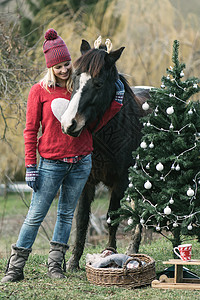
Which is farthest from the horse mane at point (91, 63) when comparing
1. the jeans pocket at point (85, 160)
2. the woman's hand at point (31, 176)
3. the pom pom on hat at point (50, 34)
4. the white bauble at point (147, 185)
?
the white bauble at point (147, 185)

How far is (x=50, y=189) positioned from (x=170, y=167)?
1104 mm

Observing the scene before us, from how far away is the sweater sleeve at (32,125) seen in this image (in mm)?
3801

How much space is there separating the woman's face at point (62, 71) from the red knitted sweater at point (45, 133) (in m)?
0.14

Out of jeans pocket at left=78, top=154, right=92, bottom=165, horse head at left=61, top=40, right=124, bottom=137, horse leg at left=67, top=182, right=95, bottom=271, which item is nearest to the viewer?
horse head at left=61, top=40, right=124, bottom=137

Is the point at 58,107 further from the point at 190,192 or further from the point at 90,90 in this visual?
the point at 190,192

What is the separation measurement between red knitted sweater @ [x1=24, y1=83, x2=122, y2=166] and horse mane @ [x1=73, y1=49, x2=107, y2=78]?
31 cm

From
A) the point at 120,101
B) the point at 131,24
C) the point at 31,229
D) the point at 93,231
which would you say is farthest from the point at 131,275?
the point at 131,24

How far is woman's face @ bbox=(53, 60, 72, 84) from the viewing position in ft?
12.9

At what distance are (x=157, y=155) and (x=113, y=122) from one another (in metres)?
0.72

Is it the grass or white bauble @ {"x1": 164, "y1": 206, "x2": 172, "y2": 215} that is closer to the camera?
the grass

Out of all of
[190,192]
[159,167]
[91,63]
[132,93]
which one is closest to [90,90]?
[91,63]

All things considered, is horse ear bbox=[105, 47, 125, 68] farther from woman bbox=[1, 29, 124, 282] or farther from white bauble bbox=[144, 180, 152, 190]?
white bauble bbox=[144, 180, 152, 190]

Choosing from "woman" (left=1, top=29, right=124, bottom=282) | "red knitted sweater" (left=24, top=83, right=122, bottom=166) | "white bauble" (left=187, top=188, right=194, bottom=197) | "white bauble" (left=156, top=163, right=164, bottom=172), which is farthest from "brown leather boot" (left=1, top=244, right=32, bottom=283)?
"white bauble" (left=187, top=188, right=194, bottom=197)

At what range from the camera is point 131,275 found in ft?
12.4
